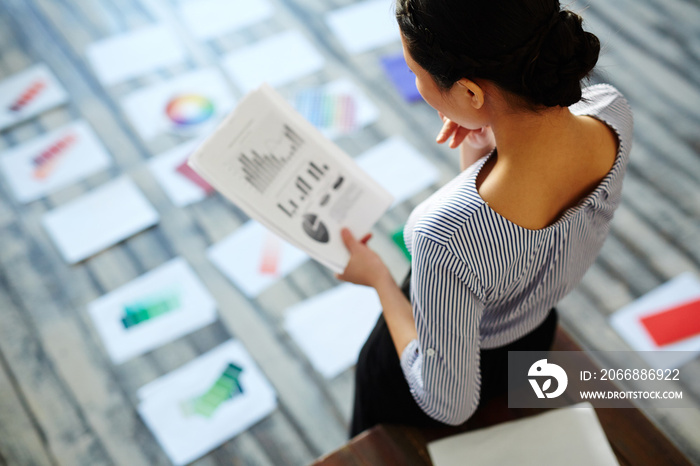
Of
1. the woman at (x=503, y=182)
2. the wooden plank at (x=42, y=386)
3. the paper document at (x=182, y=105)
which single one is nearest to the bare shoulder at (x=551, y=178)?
the woman at (x=503, y=182)

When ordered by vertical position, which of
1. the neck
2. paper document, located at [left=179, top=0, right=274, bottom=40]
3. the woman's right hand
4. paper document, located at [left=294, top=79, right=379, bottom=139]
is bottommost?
the neck

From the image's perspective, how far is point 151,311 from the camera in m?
1.83

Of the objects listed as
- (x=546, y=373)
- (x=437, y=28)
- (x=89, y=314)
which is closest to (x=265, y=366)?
(x=89, y=314)

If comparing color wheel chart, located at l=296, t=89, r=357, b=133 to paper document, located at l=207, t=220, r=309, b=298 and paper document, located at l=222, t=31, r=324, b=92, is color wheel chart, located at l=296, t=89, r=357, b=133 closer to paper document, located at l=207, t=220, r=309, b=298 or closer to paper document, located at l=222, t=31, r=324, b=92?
paper document, located at l=222, t=31, r=324, b=92

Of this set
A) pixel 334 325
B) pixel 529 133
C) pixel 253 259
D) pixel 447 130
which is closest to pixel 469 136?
pixel 447 130

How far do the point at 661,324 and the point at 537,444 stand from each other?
104 centimetres

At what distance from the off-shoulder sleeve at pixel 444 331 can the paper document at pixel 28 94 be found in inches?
78.4

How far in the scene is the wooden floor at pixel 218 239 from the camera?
5.41 ft

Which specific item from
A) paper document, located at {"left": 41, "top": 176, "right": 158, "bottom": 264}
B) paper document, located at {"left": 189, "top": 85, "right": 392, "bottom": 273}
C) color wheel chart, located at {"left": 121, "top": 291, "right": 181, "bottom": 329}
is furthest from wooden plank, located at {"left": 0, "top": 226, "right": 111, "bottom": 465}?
paper document, located at {"left": 189, "top": 85, "right": 392, "bottom": 273}

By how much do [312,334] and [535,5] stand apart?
1.29m

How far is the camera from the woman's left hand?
1054 millimetres

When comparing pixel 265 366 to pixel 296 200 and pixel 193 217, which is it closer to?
pixel 193 217

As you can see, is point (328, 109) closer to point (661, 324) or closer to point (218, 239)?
point (218, 239)

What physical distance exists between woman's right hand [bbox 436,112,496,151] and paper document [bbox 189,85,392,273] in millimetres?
171
